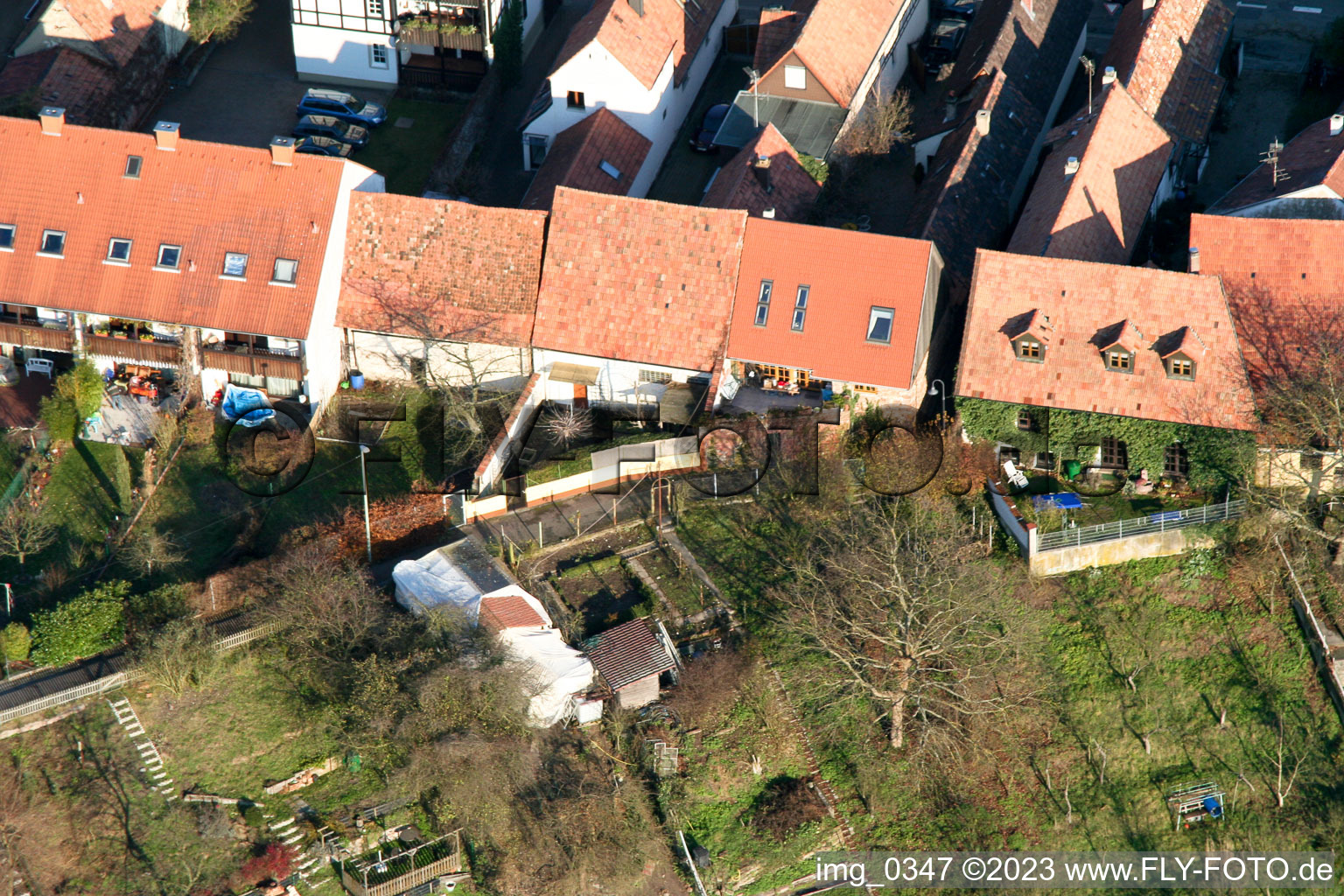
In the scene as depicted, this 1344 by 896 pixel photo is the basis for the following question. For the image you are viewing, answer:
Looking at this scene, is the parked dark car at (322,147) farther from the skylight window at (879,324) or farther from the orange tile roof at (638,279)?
the skylight window at (879,324)

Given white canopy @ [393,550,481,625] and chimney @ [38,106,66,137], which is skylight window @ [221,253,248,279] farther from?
white canopy @ [393,550,481,625]

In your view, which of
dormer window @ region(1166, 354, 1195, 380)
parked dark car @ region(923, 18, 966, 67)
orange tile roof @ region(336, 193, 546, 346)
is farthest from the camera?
parked dark car @ region(923, 18, 966, 67)

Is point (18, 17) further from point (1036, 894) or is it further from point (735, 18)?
point (1036, 894)

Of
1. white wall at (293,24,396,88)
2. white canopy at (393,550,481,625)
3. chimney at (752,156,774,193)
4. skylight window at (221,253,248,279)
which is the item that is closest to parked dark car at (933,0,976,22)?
chimney at (752,156,774,193)

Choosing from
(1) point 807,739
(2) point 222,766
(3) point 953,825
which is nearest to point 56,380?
(2) point 222,766

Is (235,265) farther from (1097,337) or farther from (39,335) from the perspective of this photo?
(1097,337)

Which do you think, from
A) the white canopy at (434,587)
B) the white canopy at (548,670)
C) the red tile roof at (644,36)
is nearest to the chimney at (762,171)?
the red tile roof at (644,36)

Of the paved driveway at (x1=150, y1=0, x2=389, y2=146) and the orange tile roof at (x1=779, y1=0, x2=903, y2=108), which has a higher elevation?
the orange tile roof at (x1=779, y1=0, x2=903, y2=108)
